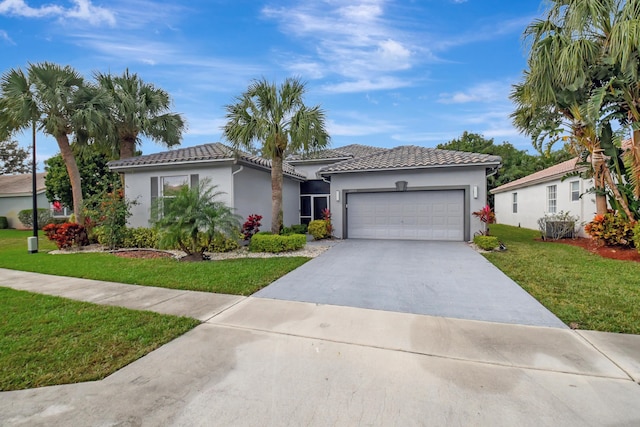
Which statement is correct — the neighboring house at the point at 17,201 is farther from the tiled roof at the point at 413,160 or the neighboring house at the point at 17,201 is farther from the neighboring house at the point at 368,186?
the tiled roof at the point at 413,160

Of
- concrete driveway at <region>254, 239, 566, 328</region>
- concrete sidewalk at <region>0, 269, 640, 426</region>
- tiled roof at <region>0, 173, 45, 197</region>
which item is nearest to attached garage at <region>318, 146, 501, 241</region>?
concrete driveway at <region>254, 239, 566, 328</region>

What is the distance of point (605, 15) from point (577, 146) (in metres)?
3.98

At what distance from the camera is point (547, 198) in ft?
51.9

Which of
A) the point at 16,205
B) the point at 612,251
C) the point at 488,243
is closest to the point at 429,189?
the point at 488,243

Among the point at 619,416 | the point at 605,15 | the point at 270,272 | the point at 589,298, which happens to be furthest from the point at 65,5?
the point at 605,15

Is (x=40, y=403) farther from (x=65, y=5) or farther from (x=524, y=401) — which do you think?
(x=65, y=5)

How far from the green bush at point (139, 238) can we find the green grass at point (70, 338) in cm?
605

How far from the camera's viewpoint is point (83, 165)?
61.8 feet

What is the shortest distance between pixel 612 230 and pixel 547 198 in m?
7.21

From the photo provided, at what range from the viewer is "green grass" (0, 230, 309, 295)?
603 centimetres

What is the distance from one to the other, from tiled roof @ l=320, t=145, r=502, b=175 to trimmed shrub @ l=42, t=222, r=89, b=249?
10.3 meters

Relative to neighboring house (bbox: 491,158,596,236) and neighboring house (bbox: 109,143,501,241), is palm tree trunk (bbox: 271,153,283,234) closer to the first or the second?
neighboring house (bbox: 109,143,501,241)

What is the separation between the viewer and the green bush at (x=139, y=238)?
11039mm

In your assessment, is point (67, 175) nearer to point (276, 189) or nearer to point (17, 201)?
point (17, 201)
